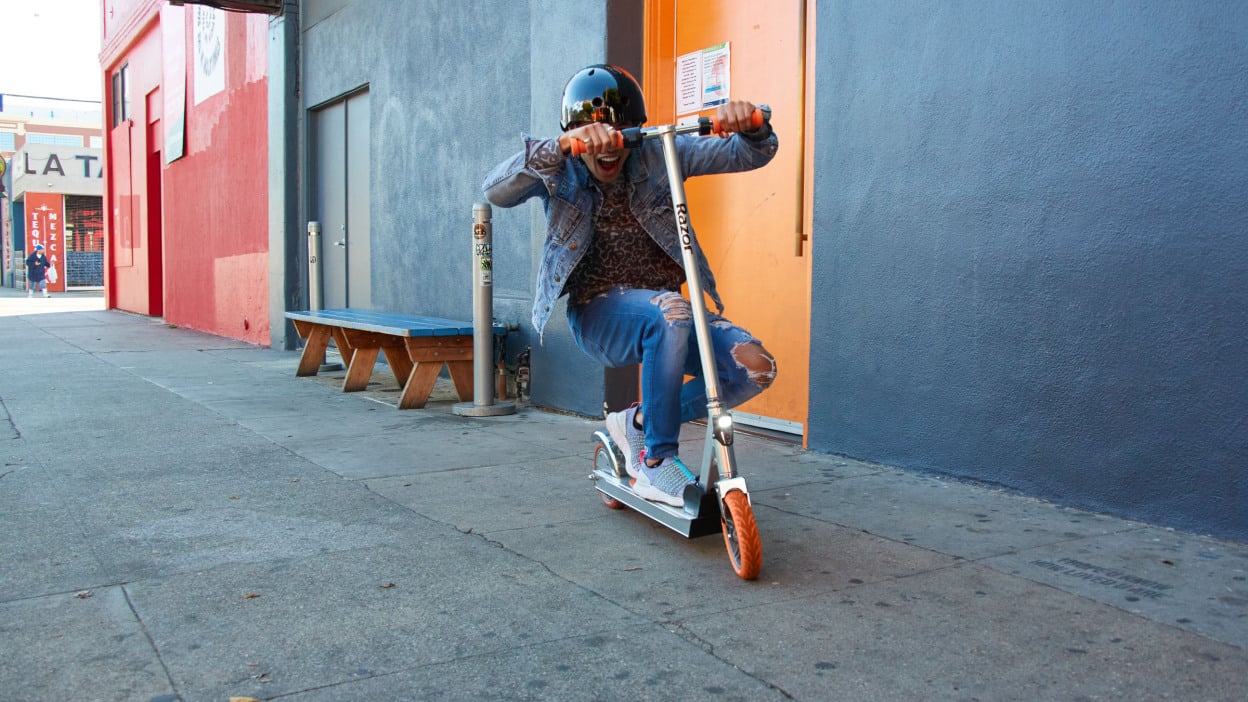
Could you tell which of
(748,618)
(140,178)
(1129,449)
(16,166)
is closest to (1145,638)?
(748,618)

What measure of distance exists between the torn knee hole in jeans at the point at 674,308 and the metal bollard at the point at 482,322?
358cm

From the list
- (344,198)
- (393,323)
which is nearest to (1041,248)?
(393,323)

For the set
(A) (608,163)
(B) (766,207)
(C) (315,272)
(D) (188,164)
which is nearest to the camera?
(A) (608,163)

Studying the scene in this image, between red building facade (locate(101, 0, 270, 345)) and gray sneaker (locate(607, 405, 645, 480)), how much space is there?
10.2 metres

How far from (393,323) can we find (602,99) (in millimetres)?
4349

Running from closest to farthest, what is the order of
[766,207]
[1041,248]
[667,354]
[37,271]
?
[667,354] < [1041,248] < [766,207] < [37,271]

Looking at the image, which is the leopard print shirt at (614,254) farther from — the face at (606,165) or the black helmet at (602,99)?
the black helmet at (602,99)

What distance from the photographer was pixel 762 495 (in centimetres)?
452

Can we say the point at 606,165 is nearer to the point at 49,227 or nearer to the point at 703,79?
the point at 703,79

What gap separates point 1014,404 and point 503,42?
16.1 feet

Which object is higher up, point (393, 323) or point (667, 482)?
point (393, 323)

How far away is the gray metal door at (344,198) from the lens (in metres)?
10.7

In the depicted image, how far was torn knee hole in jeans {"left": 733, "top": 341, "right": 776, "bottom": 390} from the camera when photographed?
3508 mm

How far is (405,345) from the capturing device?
7867 mm
